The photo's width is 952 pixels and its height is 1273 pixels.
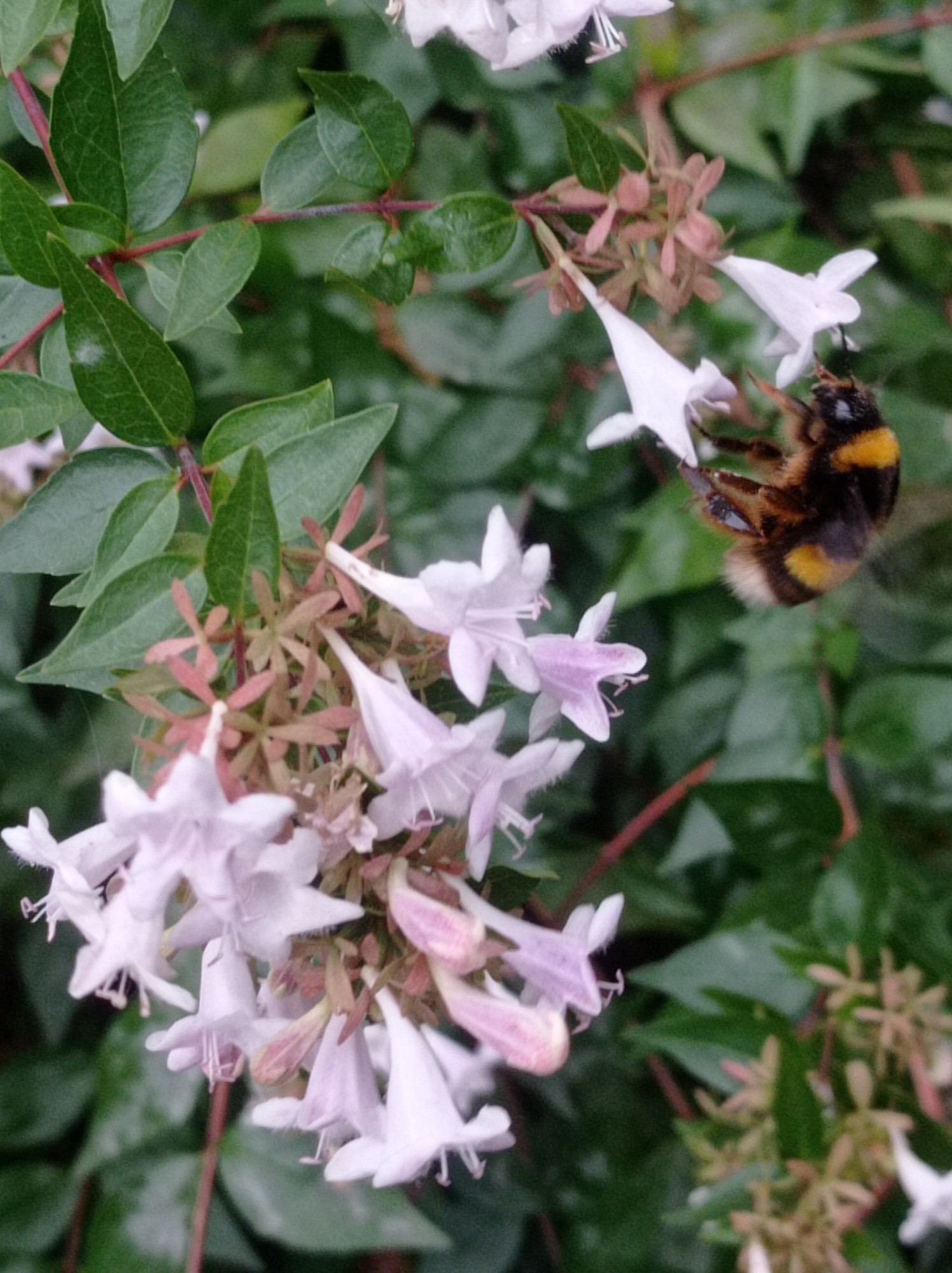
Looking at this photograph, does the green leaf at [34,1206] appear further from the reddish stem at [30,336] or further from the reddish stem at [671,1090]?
the reddish stem at [30,336]

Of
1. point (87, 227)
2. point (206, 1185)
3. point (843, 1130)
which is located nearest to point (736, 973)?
point (843, 1130)

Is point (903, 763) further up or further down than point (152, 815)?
further down

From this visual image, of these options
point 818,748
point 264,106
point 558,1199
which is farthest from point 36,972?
point 264,106

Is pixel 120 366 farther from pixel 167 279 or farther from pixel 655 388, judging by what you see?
pixel 655 388

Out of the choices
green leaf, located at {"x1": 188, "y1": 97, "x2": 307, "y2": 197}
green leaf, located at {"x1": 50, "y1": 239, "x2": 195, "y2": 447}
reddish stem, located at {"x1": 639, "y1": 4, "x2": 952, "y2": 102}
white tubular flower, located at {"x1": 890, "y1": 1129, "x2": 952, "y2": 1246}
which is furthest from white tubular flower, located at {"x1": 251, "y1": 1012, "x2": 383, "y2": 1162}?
reddish stem, located at {"x1": 639, "y1": 4, "x2": 952, "y2": 102}

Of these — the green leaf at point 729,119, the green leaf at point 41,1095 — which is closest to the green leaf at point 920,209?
the green leaf at point 729,119

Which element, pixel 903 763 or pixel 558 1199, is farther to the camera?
pixel 558 1199

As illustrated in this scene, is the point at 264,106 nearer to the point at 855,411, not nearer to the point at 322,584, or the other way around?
the point at 855,411
